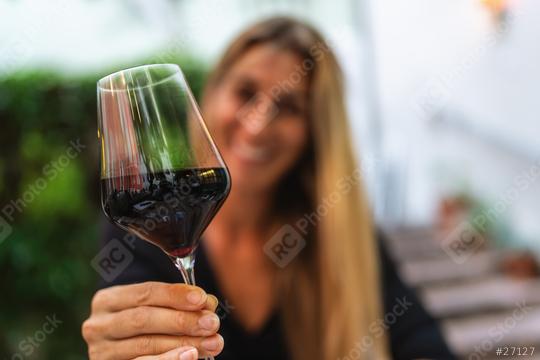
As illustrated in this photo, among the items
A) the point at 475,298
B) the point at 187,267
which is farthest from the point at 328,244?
the point at 475,298

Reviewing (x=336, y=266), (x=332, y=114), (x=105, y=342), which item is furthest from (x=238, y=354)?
(x=105, y=342)

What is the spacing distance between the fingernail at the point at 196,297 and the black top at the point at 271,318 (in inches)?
23.0

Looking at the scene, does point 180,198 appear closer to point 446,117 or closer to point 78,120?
point 78,120

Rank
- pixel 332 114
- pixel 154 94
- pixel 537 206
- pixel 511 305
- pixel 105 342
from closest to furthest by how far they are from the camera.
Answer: pixel 154 94, pixel 105 342, pixel 332 114, pixel 511 305, pixel 537 206

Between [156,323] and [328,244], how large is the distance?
30.5 inches

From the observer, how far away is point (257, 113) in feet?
4.34

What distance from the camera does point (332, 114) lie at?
1273 mm

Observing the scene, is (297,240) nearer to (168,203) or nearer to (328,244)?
(328,244)

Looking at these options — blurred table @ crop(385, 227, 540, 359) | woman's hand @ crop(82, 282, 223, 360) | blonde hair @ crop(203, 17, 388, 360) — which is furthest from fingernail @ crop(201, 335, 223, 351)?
blurred table @ crop(385, 227, 540, 359)

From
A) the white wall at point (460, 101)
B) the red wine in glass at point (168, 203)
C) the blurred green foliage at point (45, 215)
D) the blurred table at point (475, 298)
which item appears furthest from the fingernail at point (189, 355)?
the white wall at point (460, 101)

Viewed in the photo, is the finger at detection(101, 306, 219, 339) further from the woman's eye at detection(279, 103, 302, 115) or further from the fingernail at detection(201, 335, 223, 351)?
the woman's eye at detection(279, 103, 302, 115)

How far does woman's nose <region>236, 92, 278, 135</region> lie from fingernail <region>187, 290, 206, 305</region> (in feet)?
2.67

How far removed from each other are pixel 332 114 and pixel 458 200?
3799 millimetres

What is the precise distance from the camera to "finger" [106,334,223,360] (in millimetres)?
549
